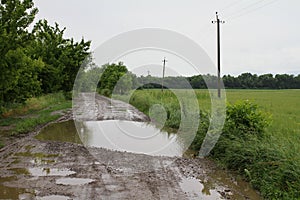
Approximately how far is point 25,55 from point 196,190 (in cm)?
1180

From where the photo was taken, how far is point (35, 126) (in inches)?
544

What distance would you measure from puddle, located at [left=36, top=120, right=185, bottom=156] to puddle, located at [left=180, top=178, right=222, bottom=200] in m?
2.72

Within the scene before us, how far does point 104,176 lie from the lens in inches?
260

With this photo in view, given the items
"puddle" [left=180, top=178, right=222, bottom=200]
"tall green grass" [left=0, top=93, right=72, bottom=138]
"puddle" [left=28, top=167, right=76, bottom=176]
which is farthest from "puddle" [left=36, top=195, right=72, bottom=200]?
"tall green grass" [left=0, top=93, right=72, bottom=138]

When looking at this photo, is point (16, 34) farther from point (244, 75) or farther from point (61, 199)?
point (244, 75)

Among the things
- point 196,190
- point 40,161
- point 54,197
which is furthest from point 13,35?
point 196,190

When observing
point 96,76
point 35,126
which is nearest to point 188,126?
point 35,126

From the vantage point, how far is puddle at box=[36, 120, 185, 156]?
1005 centimetres

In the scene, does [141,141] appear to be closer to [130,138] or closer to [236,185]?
[130,138]

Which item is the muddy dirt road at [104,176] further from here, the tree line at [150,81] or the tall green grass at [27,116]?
the tree line at [150,81]

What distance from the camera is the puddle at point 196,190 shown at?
5777mm

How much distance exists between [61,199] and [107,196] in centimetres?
76

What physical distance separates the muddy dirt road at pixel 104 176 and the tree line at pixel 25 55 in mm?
4183

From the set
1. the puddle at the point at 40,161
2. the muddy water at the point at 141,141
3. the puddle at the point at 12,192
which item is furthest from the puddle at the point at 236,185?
the puddle at the point at 40,161
